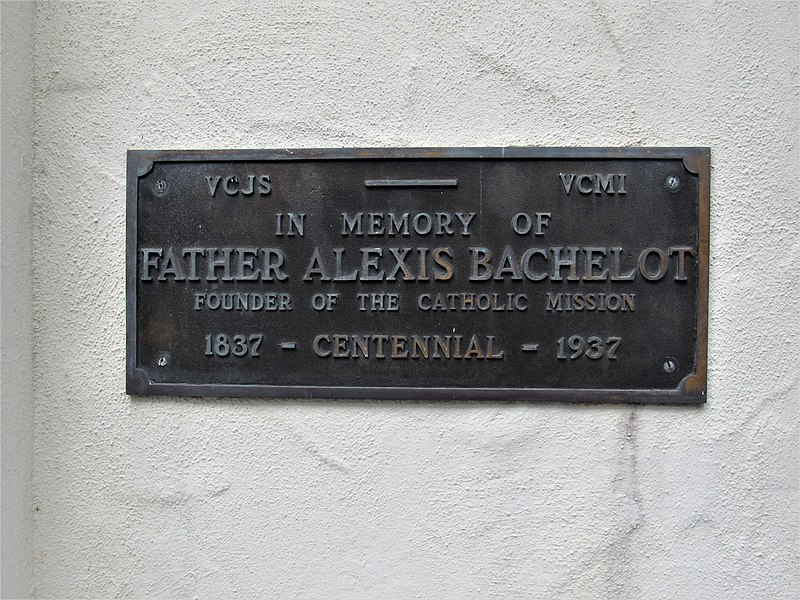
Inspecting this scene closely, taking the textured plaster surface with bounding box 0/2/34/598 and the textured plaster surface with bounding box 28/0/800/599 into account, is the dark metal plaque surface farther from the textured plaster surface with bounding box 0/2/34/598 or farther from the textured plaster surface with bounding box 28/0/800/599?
the textured plaster surface with bounding box 0/2/34/598

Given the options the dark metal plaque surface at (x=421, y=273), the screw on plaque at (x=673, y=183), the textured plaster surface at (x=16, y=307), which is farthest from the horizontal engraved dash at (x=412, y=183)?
the textured plaster surface at (x=16, y=307)

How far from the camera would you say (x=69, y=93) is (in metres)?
1.40

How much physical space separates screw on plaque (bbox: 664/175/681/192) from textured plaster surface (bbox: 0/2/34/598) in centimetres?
158

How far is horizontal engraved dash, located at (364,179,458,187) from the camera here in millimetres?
1343

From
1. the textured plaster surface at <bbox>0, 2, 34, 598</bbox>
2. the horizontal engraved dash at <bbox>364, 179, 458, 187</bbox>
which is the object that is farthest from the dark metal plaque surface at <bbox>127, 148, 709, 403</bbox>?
the textured plaster surface at <bbox>0, 2, 34, 598</bbox>

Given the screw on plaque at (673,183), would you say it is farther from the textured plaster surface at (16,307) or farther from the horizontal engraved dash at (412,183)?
the textured plaster surface at (16,307)

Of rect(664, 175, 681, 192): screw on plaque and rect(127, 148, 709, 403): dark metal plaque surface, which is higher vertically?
rect(664, 175, 681, 192): screw on plaque

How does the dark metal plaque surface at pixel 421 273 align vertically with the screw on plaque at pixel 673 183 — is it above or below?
below

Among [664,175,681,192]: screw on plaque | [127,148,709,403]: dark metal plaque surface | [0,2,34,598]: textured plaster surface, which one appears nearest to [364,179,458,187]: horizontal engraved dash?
[127,148,709,403]: dark metal plaque surface

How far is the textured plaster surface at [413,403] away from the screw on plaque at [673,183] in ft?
0.31

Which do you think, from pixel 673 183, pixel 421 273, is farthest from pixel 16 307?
pixel 673 183

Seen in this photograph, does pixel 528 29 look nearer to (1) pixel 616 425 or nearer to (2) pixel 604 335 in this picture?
(2) pixel 604 335

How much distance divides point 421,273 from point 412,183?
22 centimetres

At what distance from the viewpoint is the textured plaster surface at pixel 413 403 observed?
1319mm
